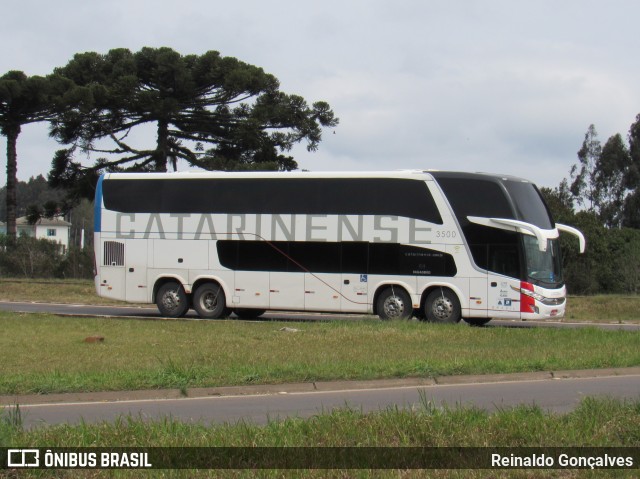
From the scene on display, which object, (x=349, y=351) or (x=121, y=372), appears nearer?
(x=121, y=372)

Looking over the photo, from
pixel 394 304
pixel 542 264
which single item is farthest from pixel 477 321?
pixel 542 264

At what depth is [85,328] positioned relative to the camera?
2059 centimetres

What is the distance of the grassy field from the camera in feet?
105

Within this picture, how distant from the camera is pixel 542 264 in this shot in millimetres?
22828

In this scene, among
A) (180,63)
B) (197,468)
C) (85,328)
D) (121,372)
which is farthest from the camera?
(180,63)

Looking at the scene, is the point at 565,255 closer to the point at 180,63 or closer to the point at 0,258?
the point at 180,63

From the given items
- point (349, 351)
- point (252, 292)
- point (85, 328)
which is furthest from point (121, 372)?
point (252, 292)

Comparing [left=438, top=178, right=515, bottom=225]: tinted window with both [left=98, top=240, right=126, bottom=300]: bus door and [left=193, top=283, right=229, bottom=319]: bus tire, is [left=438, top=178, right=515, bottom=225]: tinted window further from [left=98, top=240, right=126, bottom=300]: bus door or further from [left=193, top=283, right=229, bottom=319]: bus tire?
[left=98, top=240, right=126, bottom=300]: bus door

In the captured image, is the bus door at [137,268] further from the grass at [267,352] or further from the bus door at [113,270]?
the grass at [267,352]

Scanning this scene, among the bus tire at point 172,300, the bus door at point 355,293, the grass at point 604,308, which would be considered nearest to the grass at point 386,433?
the bus door at point 355,293

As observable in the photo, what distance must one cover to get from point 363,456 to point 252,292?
18094mm

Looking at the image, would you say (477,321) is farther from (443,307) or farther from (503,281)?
(503,281)

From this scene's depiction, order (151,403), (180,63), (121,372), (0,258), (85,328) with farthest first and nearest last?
(180,63), (0,258), (85,328), (121,372), (151,403)

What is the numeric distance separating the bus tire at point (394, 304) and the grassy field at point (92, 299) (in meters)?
8.16
